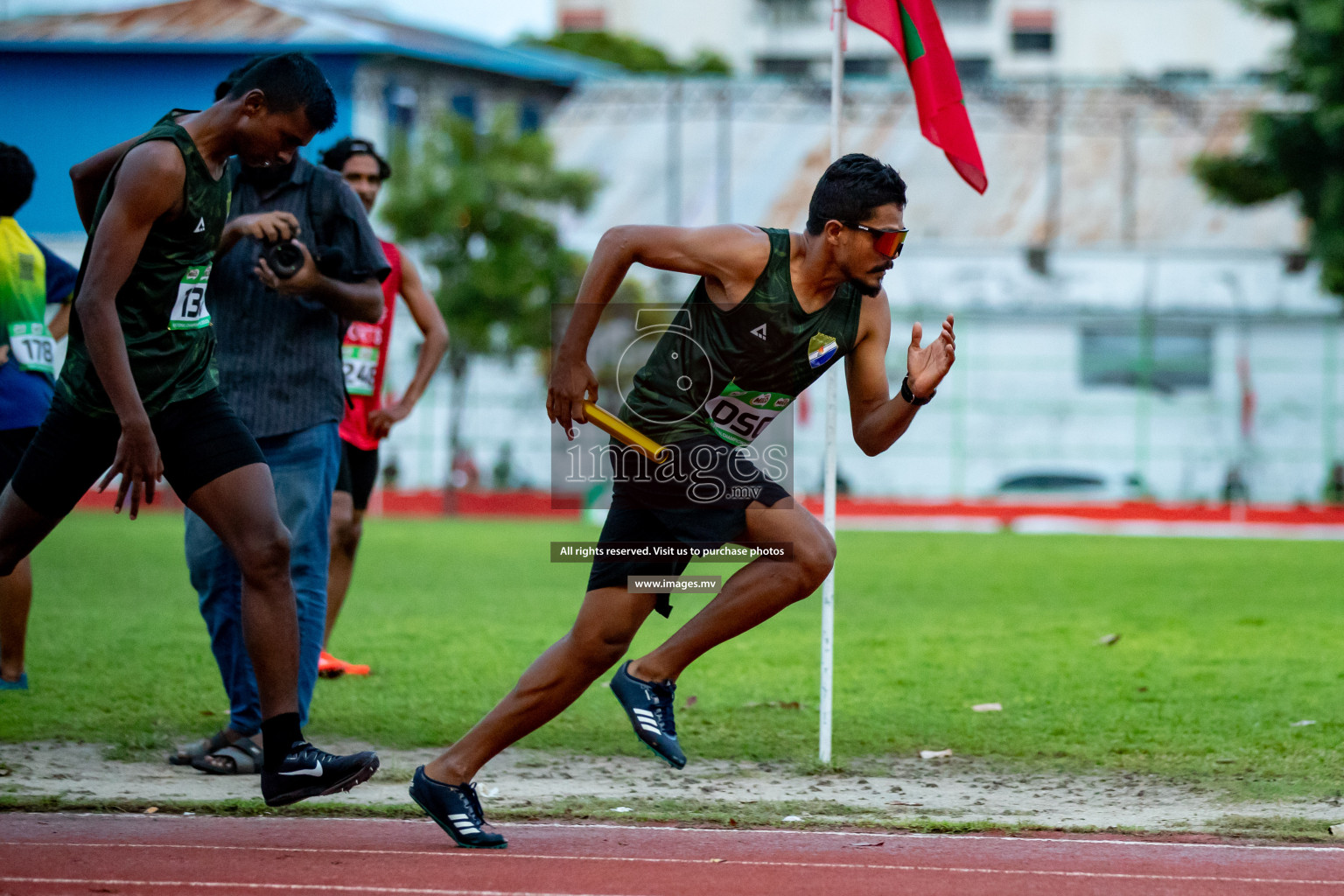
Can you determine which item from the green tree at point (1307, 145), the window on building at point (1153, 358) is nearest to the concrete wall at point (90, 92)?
the window on building at point (1153, 358)

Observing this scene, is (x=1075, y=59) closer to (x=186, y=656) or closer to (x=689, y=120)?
(x=689, y=120)

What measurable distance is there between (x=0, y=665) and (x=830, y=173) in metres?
4.87

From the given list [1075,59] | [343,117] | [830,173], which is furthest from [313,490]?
[1075,59]

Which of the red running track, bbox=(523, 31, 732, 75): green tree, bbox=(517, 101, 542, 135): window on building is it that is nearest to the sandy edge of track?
the red running track

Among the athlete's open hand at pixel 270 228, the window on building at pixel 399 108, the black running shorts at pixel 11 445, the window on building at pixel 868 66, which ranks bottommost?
the black running shorts at pixel 11 445

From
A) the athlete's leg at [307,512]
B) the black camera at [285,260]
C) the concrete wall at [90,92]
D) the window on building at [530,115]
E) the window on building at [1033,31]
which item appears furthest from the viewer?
the window on building at [1033,31]

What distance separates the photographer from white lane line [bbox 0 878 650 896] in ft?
13.7

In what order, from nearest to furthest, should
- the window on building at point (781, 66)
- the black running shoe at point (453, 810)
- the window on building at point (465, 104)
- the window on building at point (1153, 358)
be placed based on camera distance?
the black running shoe at point (453, 810)
the window on building at point (1153, 358)
the window on building at point (465, 104)
the window on building at point (781, 66)

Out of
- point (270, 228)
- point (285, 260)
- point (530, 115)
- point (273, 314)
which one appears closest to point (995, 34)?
point (530, 115)

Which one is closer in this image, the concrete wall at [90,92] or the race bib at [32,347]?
the race bib at [32,347]

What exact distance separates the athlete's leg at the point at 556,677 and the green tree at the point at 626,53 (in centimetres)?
5428

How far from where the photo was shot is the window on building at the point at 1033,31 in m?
60.9

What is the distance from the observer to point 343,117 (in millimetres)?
37781

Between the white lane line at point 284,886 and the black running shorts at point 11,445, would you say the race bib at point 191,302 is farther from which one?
the black running shorts at point 11,445
